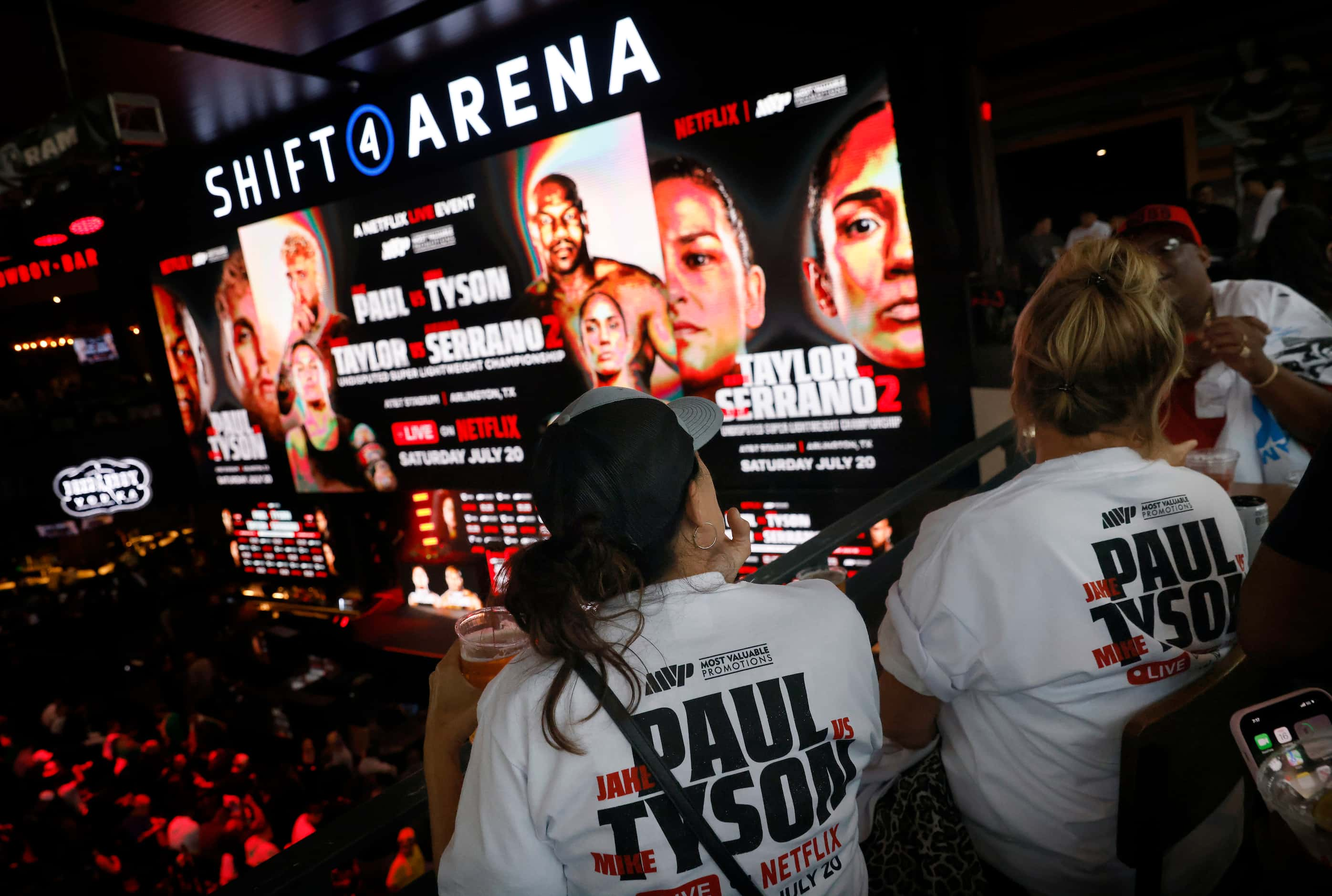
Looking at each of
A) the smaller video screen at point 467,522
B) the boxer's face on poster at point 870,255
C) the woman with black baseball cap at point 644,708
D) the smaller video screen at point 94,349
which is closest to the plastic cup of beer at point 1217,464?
the woman with black baseball cap at point 644,708

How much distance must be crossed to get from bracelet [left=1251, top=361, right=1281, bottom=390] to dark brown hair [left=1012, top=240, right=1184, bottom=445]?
0.96 m

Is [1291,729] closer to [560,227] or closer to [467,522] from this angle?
[560,227]

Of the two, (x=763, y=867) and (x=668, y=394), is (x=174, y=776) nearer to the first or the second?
(x=668, y=394)

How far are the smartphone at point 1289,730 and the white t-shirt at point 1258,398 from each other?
179 centimetres

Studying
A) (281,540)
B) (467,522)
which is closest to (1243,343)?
(467,522)

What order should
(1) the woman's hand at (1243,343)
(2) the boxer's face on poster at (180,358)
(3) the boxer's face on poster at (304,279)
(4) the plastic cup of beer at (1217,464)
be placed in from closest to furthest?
(4) the plastic cup of beer at (1217,464), (1) the woman's hand at (1243,343), (3) the boxer's face on poster at (304,279), (2) the boxer's face on poster at (180,358)

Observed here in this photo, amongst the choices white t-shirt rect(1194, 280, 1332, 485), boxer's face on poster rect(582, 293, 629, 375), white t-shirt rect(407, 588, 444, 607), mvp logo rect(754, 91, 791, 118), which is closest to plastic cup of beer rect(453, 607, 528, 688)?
white t-shirt rect(1194, 280, 1332, 485)

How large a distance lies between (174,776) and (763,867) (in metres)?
7.71

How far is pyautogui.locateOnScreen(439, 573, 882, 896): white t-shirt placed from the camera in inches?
35.9

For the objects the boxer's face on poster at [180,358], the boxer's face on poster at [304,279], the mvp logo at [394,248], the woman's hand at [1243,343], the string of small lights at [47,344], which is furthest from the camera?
the string of small lights at [47,344]

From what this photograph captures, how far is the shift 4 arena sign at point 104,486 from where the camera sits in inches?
344

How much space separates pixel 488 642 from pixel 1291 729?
967 millimetres

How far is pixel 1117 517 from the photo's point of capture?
1.25m

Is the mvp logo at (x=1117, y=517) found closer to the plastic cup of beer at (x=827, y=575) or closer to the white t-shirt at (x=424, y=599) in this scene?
the plastic cup of beer at (x=827, y=575)
